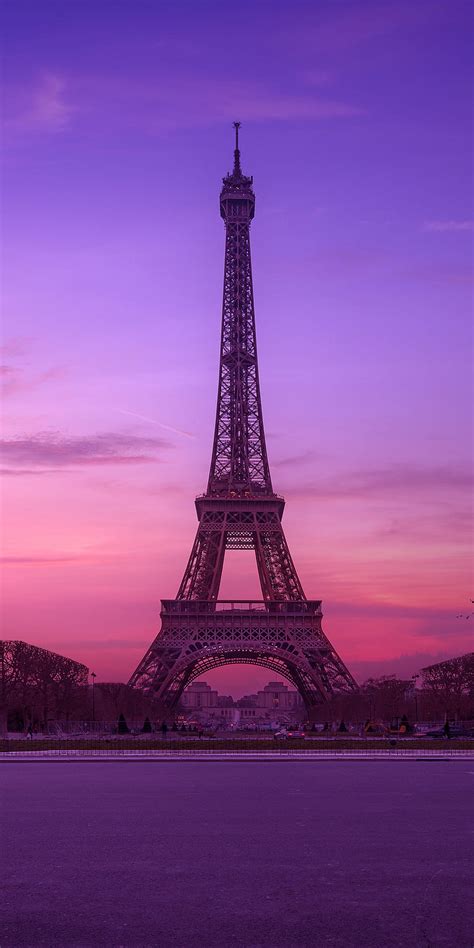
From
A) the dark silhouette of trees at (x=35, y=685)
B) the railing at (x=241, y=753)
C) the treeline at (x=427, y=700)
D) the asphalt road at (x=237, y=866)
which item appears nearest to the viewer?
the asphalt road at (x=237, y=866)

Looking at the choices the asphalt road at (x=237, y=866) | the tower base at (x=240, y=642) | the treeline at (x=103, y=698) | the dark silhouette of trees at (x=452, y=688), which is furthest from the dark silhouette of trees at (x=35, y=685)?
the asphalt road at (x=237, y=866)

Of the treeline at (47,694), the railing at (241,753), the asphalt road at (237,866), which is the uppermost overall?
the treeline at (47,694)


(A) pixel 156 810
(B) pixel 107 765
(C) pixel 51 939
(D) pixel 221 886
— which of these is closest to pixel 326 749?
(B) pixel 107 765

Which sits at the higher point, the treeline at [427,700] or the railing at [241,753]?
the treeline at [427,700]

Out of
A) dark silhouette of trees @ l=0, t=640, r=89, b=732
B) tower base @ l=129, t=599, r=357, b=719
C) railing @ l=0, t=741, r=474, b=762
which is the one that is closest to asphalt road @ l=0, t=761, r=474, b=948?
railing @ l=0, t=741, r=474, b=762

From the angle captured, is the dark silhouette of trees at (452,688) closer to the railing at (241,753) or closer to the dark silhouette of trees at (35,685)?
the dark silhouette of trees at (35,685)

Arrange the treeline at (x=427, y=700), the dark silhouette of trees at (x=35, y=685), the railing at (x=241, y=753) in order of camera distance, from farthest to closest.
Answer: the treeline at (x=427, y=700)
the dark silhouette of trees at (x=35, y=685)
the railing at (x=241, y=753)
